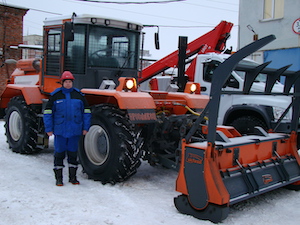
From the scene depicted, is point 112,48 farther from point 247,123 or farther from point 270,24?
point 270,24

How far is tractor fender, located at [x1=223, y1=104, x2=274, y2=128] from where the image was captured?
7.56m

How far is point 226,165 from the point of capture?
177 inches

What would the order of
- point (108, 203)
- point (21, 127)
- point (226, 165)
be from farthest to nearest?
point (21, 127) → point (108, 203) → point (226, 165)

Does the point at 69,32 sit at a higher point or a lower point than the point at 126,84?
higher

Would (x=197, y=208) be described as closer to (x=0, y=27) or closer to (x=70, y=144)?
(x=70, y=144)

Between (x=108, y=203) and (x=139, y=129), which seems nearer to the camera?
(x=108, y=203)

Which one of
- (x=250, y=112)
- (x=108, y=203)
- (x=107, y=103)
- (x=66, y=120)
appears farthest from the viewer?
(x=250, y=112)

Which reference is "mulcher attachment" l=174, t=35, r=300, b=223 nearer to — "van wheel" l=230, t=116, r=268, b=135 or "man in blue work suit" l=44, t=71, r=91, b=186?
"man in blue work suit" l=44, t=71, r=91, b=186

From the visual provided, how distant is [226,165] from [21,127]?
4702mm

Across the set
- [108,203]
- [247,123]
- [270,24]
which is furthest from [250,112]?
[270,24]

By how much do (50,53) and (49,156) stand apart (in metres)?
2.11

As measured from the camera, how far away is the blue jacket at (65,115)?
5.31 m

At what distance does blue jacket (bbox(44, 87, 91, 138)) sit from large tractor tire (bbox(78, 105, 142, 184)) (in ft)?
1.00

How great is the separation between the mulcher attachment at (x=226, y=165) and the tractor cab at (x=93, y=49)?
2288 mm
